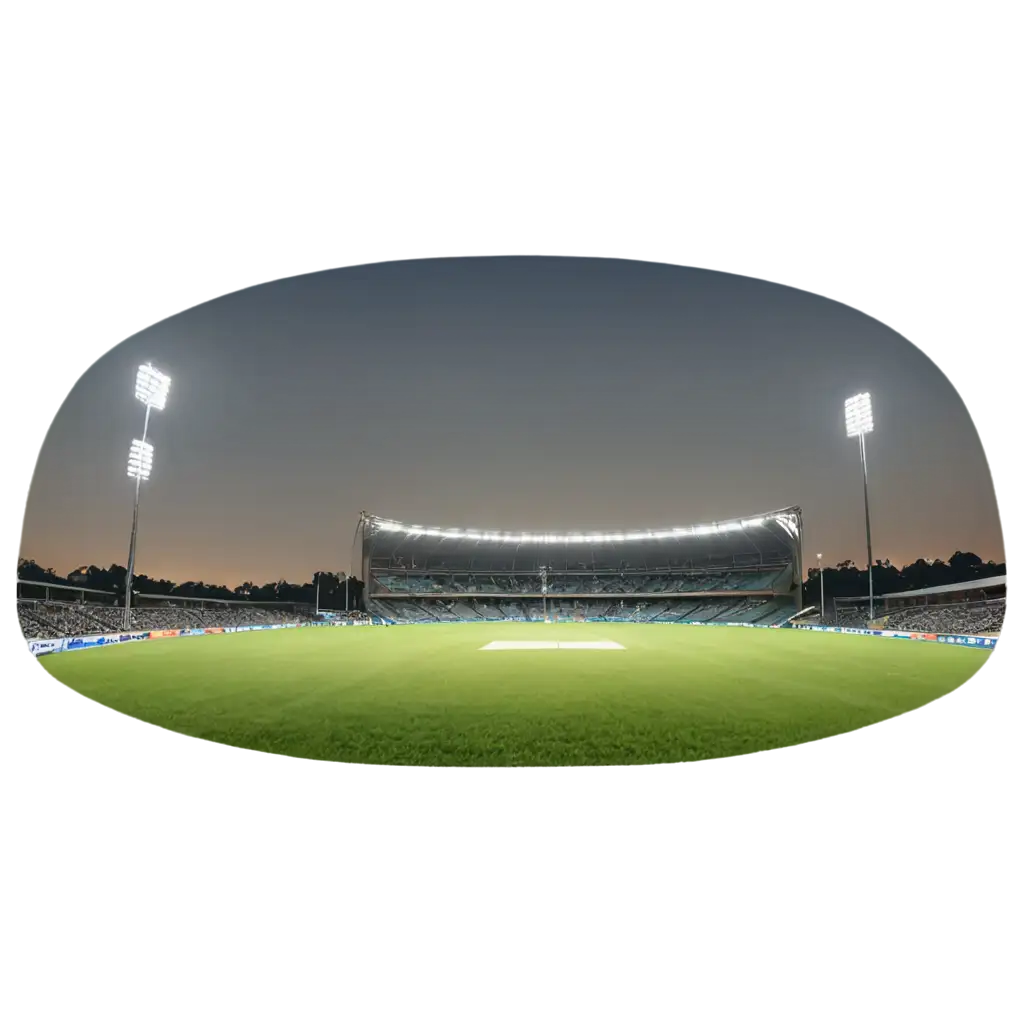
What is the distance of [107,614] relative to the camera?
4050 centimetres

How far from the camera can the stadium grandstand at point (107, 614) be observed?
31.4 m

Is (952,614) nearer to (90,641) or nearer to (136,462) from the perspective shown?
(90,641)

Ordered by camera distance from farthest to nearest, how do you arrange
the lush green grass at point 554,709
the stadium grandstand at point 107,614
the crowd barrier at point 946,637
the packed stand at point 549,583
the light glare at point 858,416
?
the packed stand at point 549,583 → the light glare at point 858,416 → the stadium grandstand at point 107,614 → the crowd barrier at point 946,637 → the lush green grass at point 554,709

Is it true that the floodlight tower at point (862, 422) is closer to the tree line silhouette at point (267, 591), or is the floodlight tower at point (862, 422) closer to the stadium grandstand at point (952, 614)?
the stadium grandstand at point (952, 614)

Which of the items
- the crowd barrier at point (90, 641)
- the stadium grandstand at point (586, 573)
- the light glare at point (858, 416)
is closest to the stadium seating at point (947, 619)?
the light glare at point (858, 416)

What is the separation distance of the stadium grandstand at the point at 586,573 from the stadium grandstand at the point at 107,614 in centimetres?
1464

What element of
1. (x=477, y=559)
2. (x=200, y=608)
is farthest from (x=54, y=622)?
(x=477, y=559)

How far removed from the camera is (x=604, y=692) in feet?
31.3

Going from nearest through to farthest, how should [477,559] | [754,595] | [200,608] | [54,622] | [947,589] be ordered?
1. [54,622]
2. [947,589]
3. [200,608]
4. [754,595]
5. [477,559]

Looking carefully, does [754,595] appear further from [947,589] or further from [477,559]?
[477,559]

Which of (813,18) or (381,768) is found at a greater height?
(813,18)

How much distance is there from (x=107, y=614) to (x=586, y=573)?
164 feet

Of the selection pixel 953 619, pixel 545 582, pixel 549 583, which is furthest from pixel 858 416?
pixel 549 583

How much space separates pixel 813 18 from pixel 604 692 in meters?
8.53
